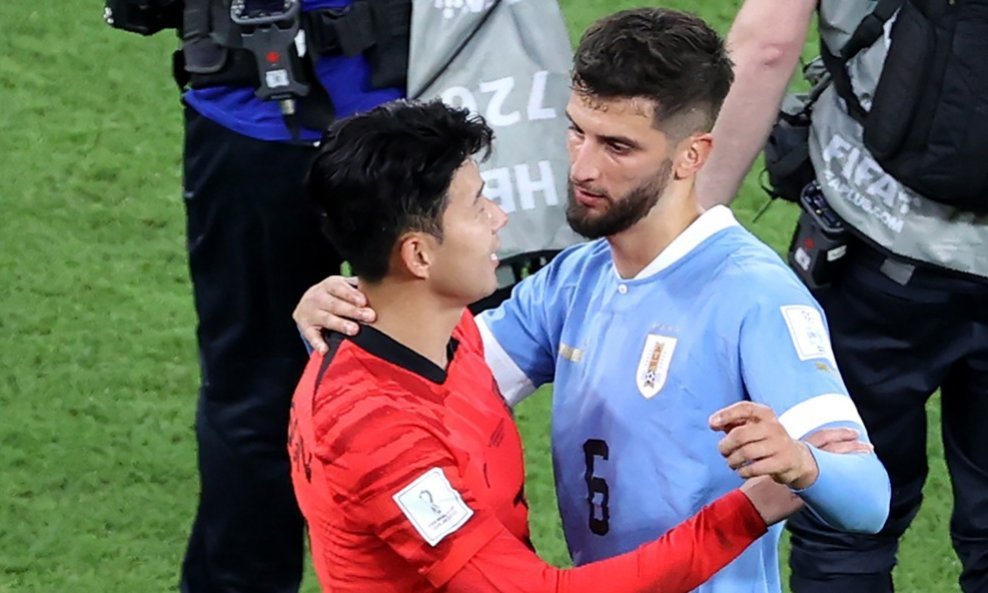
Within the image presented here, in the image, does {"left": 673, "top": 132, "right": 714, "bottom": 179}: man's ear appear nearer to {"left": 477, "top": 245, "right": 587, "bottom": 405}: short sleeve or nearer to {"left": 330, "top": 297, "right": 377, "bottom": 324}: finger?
{"left": 477, "top": 245, "right": 587, "bottom": 405}: short sleeve

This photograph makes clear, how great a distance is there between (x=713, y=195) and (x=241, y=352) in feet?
3.68

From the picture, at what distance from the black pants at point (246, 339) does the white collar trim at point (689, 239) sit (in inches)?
41.7

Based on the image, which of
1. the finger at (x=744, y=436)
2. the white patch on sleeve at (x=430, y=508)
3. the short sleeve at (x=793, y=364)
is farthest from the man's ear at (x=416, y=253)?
the finger at (x=744, y=436)

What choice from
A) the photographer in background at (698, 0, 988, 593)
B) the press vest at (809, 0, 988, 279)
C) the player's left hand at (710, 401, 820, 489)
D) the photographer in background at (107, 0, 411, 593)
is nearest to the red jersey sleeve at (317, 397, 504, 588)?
the player's left hand at (710, 401, 820, 489)

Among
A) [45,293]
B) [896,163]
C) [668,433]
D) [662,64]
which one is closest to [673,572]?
[668,433]

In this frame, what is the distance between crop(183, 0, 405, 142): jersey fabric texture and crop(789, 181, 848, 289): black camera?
0.83m

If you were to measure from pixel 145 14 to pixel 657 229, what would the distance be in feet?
4.56

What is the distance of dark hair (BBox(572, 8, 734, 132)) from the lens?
267 cm

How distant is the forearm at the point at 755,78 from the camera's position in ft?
10.3

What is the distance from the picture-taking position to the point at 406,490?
2451 millimetres

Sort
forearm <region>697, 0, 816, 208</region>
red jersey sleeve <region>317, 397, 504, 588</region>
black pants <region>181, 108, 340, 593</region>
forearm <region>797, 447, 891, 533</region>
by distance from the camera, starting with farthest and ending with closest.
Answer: black pants <region>181, 108, 340, 593</region>
forearm <region>697, 0, 816, 208</region>
red jersey sleeve <region>317, 397, 504, 588</region>
forearm <region>797, 447, 891, 533</region>

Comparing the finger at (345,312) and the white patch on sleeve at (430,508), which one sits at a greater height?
the finger at (345,312)

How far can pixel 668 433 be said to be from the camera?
2.63 meters

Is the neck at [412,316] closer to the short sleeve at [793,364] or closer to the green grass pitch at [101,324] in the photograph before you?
the short sleeve at [793,364]
